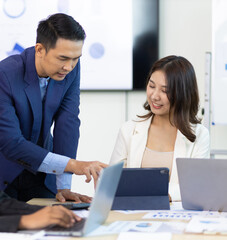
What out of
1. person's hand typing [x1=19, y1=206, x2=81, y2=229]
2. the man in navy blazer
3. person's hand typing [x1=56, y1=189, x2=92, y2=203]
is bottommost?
person's hand typing [x1=56, y1=189, x2=92, y2=203]

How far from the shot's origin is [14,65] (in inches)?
86.0

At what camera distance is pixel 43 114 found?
2.25 m

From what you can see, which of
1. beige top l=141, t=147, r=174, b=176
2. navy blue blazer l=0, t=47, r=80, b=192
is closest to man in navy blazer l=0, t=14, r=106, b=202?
navy blue blazer l=0, t=47, r=80, b=192

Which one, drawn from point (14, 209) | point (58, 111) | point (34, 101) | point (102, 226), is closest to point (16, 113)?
point (34, 101)

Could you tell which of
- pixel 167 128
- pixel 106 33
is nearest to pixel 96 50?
pixel 106 33

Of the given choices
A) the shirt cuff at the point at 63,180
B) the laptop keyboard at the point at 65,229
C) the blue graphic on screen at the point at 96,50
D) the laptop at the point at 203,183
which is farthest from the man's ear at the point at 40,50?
the blue graphic on screen at the point at 96,50

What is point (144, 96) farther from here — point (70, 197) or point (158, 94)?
point (70, 197)

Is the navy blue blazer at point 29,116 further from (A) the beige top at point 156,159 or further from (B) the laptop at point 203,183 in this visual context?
(B) the laptop at point 203,183

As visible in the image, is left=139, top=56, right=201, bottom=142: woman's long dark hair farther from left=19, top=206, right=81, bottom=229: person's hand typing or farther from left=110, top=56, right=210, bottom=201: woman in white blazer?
→ left=19, top=206, right=81, bottom=229: person's hand typing

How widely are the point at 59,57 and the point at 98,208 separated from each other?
0.84 m

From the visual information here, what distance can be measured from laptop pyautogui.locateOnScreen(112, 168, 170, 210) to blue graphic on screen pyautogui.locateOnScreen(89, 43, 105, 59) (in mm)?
1955

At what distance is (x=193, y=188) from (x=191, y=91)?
80cm

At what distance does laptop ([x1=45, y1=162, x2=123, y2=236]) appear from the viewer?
1378mm

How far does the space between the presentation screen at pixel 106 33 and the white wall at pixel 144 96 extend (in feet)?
0.29
